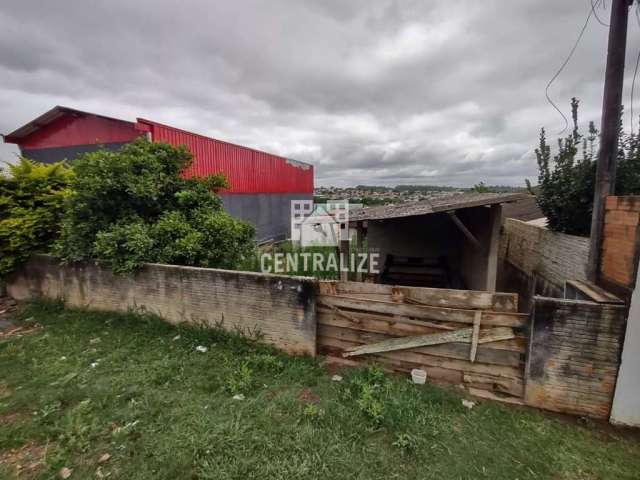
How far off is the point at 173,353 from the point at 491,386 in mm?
3818

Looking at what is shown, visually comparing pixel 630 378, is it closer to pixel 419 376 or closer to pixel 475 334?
pixel 475 334

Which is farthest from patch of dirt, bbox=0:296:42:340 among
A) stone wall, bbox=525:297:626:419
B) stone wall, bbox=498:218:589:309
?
stone wall, bbox=498:218:589:309

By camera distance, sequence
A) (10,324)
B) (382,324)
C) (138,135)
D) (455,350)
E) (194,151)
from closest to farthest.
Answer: (455,350) → (382,324) → (10,324) → (138,135) → (194,151)

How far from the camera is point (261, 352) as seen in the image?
3469 mm

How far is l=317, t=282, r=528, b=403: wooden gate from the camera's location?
2721 millimetres

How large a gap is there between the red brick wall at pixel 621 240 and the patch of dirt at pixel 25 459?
5.19 meters

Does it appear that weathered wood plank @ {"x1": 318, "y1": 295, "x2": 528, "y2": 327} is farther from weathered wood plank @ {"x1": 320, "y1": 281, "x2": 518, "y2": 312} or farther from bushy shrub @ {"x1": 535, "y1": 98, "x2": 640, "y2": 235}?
bushy shrub @ {"x1": 535, "y1": 98, "x2": 640, "y2": 235}

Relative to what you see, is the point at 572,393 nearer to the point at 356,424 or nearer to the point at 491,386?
the point at 491,386

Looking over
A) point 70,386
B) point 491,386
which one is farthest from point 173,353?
point 491,386

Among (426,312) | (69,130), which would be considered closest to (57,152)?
(69,130)

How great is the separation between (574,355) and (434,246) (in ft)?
20.1

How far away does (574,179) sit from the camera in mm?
3791

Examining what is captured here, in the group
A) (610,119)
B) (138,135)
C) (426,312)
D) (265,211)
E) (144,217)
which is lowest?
(426,312)

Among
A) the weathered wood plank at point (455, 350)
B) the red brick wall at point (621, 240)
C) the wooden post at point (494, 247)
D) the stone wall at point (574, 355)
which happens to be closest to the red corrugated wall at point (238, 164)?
the weathered wood plank at point (455, 350)
